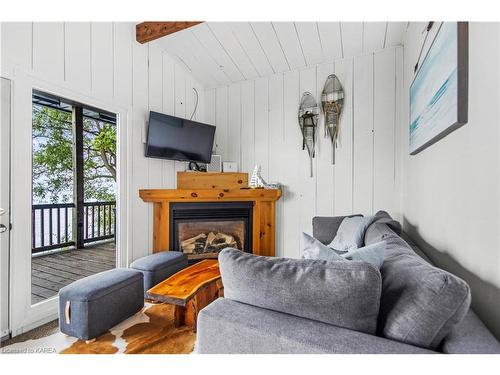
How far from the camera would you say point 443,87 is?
130cm

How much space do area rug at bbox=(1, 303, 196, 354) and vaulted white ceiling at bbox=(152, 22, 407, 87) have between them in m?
2.83

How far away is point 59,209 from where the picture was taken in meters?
2.82

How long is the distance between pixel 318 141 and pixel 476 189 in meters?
2.24

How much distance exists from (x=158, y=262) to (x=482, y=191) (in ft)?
8.07

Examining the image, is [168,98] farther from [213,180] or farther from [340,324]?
[340,324]

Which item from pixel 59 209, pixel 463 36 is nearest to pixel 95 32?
pixel 59 209

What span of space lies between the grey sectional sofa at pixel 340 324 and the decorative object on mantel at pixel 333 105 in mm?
2296

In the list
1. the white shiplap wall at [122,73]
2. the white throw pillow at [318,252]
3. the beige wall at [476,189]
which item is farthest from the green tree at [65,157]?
the beige wall at [476,189]

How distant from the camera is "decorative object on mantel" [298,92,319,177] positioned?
10.5ft

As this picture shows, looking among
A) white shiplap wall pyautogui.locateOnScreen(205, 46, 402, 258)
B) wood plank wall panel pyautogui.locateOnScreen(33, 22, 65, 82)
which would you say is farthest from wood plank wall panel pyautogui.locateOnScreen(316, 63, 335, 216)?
wood plank wall panel pyautogui.locateOnScreen(33, 22, 65, 82)

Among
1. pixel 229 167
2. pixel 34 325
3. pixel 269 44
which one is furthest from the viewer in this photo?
pixel 229 167

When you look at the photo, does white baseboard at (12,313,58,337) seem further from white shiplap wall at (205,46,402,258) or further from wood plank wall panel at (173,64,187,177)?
white shiplap wall at (205,46,402,258)

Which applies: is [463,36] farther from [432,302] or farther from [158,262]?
[158,262]

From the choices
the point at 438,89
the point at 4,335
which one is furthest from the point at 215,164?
the point at 438,89
